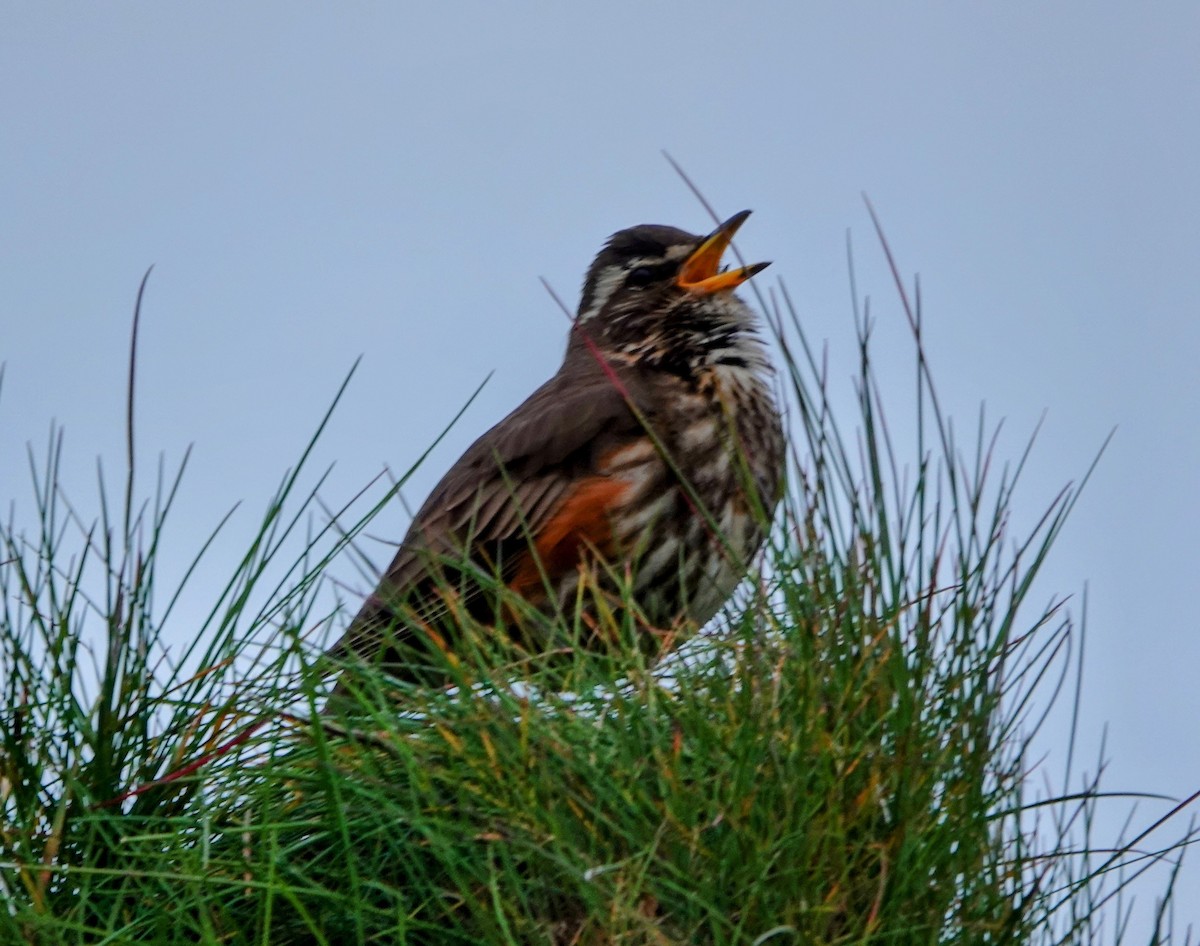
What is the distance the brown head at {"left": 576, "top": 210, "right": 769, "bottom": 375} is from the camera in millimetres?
5984

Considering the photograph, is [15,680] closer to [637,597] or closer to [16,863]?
[16,863]

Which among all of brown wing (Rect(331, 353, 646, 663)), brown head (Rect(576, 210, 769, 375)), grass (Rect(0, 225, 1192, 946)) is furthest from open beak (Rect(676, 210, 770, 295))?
grass (Rect(0, 225, 1192, 946))

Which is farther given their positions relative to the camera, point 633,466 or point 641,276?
point 641,276

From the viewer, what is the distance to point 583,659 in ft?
11.4

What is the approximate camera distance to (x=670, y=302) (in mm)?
6223

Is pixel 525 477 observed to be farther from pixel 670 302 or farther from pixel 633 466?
pixel 670 302

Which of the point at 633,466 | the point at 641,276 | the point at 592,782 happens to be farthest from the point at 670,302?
the point at 592,782

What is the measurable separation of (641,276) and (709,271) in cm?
24

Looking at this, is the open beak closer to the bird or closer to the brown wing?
the bird

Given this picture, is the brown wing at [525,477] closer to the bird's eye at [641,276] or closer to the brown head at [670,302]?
the brown head at [670,302]

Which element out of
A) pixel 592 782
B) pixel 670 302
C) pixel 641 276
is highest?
Answer: pixel 641 276

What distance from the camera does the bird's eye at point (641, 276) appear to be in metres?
6.38

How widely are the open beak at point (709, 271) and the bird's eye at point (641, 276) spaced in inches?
4.1

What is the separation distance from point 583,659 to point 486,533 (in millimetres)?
1921
